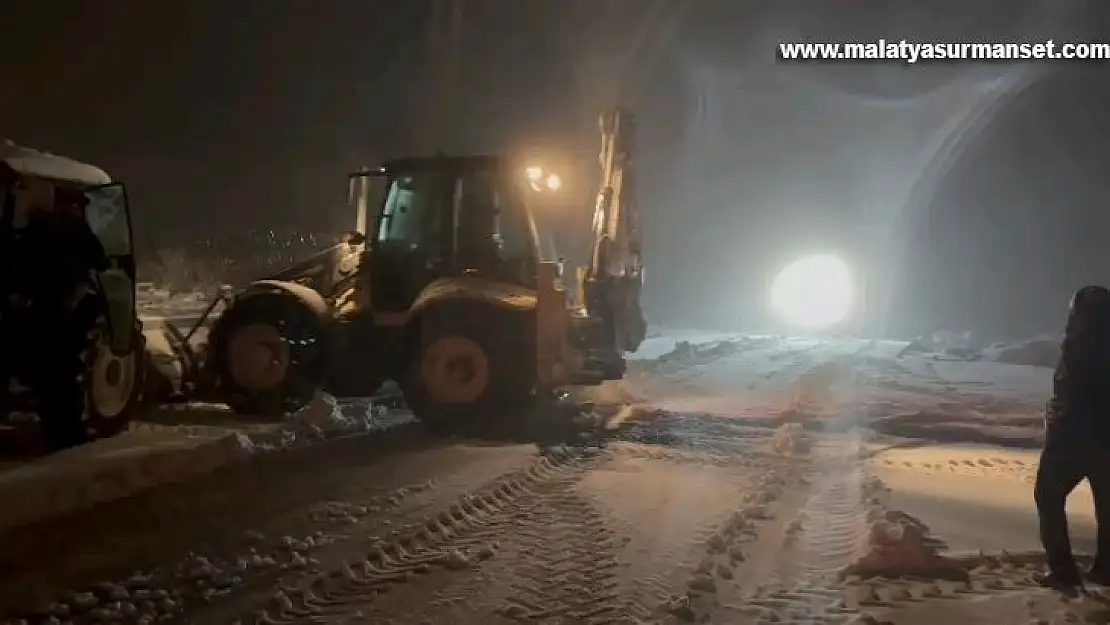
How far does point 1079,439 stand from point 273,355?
26.1ft

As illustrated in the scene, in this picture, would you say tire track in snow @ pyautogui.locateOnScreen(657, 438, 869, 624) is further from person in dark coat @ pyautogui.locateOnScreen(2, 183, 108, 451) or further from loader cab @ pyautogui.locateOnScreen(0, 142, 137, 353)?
loader cab @ pyautogui.locateOnScreen(0, 142, 137, 353)

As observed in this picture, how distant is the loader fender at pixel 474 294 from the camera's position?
32.8 ft

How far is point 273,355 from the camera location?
1070 centimetres

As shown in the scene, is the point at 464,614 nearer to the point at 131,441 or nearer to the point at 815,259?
the point at 131,441

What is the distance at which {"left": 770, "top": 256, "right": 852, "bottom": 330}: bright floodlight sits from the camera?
35.4m

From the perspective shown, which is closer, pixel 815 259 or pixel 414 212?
pixel 414 212

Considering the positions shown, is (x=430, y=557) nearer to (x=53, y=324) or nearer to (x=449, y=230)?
(x=53, y=324)

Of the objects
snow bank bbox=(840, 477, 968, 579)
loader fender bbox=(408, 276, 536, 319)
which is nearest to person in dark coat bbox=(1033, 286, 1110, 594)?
snow bank bbox=(840, 477, 968, 579)

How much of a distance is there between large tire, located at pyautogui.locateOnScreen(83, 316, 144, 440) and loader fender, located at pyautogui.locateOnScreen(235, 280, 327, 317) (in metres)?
1.46

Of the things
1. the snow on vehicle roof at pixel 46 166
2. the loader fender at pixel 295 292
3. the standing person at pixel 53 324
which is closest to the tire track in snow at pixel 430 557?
the standing person at pixel 53 324

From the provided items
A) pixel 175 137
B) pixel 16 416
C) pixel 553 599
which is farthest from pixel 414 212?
pixel 175 137

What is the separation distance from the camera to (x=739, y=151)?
110 ft

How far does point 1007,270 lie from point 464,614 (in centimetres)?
2689

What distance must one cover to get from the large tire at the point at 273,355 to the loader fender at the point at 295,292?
0.05 meters
